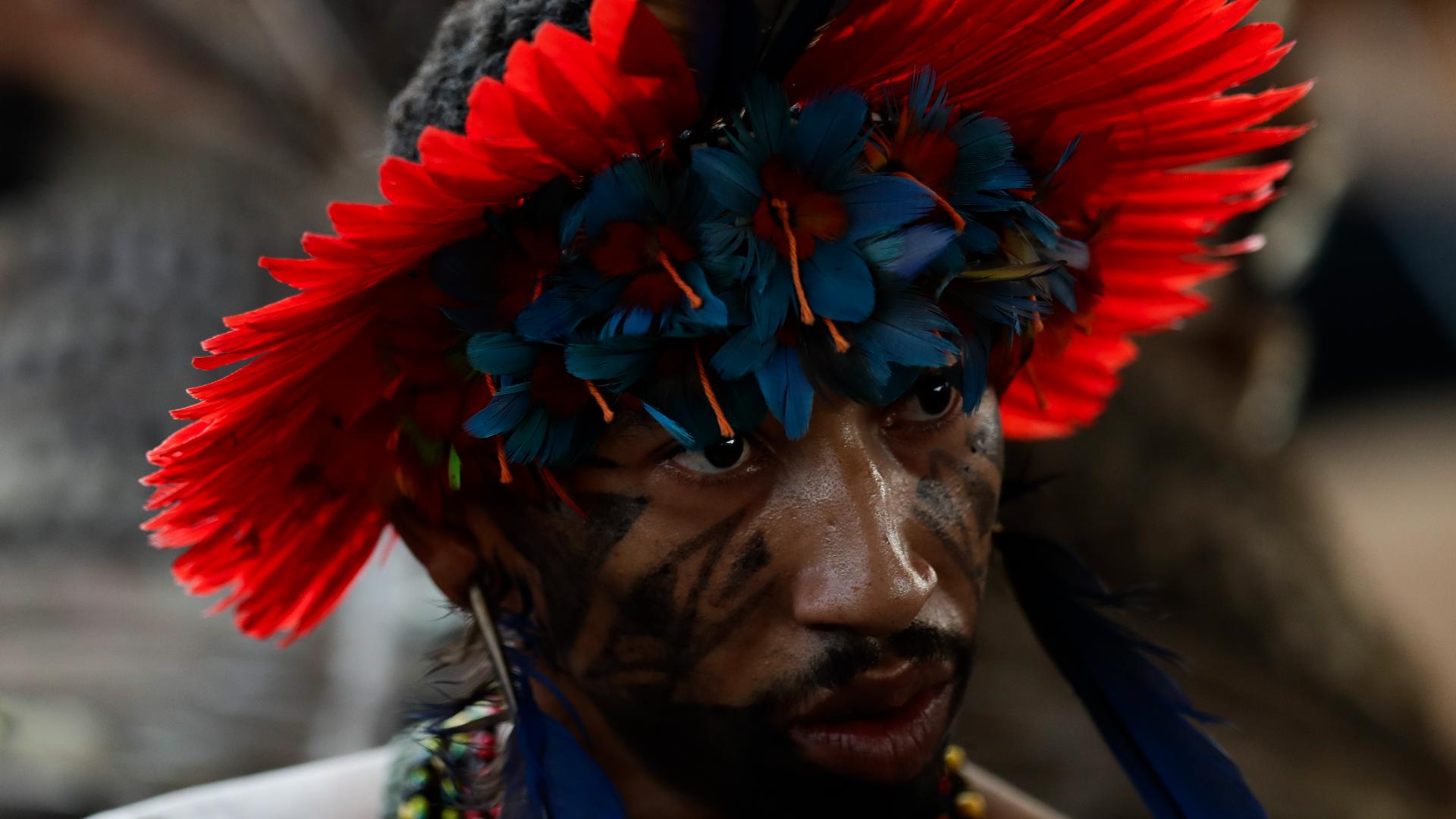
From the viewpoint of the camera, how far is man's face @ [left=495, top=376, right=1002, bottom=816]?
123cm

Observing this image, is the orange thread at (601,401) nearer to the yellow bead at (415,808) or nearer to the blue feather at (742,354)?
the blue feather at (742,354)

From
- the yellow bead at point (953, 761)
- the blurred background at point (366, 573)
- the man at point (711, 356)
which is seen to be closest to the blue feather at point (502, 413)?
the man at point (711, 356)

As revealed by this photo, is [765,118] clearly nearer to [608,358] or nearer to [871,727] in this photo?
[608,358]

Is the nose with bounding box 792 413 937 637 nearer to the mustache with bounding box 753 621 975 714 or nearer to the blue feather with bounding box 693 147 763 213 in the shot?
the mustache with bounding box 753 621 975 714

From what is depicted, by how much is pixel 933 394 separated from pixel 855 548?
21 centimetres

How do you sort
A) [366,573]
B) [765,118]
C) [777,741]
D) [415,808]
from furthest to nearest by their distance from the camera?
[366,573], [415,808], [777,741], [765,118]

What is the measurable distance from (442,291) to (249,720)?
196 centimetres

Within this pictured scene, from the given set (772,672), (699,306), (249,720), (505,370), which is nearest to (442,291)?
(505,370)

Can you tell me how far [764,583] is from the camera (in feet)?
4.10

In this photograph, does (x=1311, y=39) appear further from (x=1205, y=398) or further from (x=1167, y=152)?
(x=1167, y=152)

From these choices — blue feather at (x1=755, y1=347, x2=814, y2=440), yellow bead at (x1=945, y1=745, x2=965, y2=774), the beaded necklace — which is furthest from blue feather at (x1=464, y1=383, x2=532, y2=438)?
yellow bead at (x1=945, y1=745, x2=965, y2=774)

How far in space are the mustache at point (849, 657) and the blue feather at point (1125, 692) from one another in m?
0.41

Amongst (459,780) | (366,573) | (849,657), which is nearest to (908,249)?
(849,657)

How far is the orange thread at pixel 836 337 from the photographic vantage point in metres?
1.16
